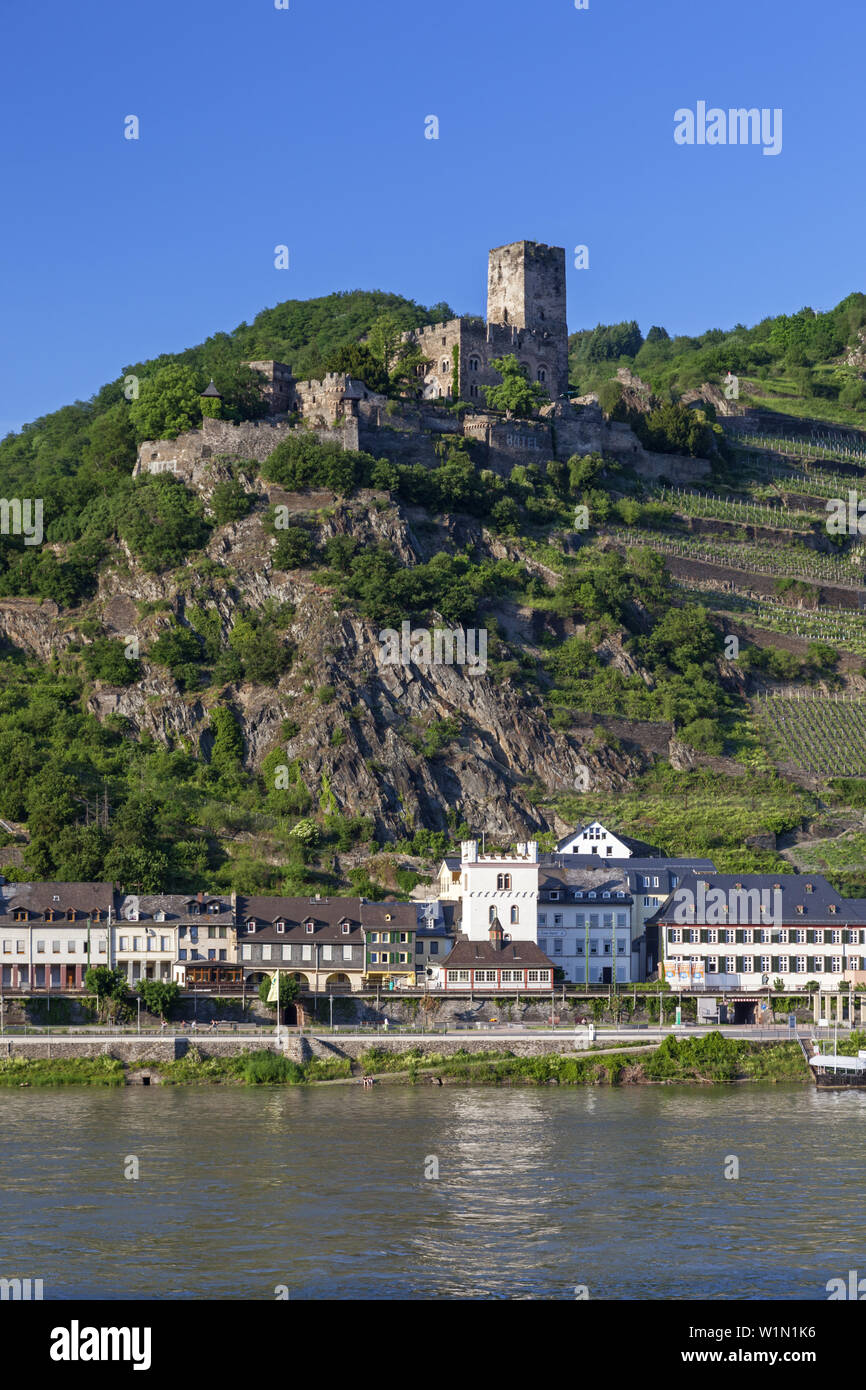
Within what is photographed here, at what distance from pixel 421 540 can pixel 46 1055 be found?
5075 centimetres

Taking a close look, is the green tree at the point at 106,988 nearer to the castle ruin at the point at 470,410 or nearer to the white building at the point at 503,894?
the white building at the point at 503,894

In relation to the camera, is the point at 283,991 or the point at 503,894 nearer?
the point at 283,991

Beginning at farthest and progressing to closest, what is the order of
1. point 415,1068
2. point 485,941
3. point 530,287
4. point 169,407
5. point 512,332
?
point 530,287 < point 512,332 < point 169,407 < point 485,941 < point 415,1068

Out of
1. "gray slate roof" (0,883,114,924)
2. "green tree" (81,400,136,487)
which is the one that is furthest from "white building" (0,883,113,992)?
"green tree" (81,400,136,487)

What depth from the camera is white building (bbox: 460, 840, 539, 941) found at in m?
75.1

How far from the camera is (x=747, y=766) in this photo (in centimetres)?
9556

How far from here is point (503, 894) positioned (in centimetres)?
7538

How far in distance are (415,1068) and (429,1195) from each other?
67.8 ft

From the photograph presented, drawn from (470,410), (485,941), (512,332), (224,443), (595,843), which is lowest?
(485,941)

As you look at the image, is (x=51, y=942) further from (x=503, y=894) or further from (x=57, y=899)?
(x=503, y=894)

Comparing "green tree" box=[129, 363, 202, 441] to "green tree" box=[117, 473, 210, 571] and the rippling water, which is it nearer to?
"green tree" box=[117, 473, 210, 571]

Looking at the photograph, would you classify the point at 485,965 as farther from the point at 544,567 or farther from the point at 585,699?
the point at 544,567

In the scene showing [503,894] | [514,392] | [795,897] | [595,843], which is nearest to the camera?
[503,894]

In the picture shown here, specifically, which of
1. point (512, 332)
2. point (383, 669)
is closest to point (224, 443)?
point (383, 669)
